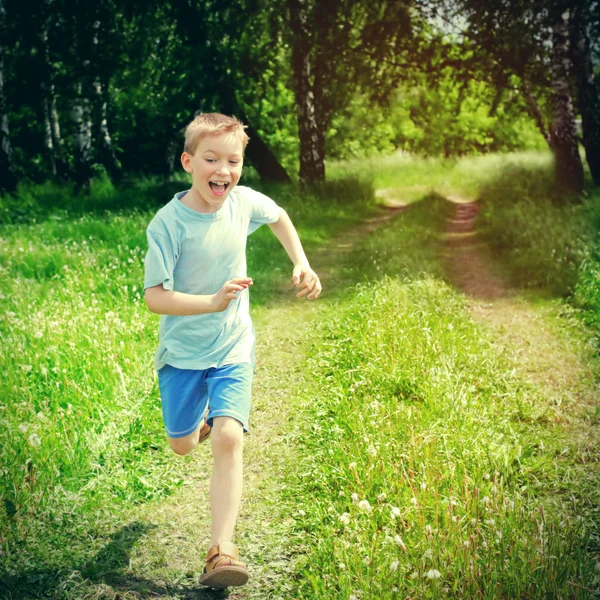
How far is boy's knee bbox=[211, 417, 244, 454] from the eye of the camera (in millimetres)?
3291

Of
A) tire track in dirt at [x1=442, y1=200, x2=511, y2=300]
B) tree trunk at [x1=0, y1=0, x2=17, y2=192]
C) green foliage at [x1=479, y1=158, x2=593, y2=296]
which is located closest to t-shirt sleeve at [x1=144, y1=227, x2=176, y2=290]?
tire track in dirt at [x1=442, y1=200, x2=511, y2=300]

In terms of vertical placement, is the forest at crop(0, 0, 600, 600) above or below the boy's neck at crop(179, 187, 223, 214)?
below

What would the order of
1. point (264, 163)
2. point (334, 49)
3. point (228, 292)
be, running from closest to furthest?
point (228, 292) → point (334, 49) → point (264, 163)

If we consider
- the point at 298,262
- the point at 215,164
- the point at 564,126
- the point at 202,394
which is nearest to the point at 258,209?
the point at 298,262

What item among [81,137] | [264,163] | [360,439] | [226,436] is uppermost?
[81,137]

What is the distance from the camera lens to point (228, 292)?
301 cm

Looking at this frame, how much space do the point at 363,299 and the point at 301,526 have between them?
4.38 metres

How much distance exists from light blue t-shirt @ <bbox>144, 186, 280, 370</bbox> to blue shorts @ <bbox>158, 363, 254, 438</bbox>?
6cm

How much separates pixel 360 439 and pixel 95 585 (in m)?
1.87

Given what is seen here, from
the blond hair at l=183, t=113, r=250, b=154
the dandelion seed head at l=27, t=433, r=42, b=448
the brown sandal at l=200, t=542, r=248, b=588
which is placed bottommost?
the brown sandal at l=200, t=542, r=248, b=588

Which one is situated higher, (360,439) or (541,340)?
(360,439)

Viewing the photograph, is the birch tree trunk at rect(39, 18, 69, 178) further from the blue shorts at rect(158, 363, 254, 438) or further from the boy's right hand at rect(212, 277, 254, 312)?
the boy's right hand at rect(212, 277, 254, 312)

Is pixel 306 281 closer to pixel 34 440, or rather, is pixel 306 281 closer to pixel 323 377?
pixel 34 440

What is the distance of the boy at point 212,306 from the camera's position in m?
3.22
